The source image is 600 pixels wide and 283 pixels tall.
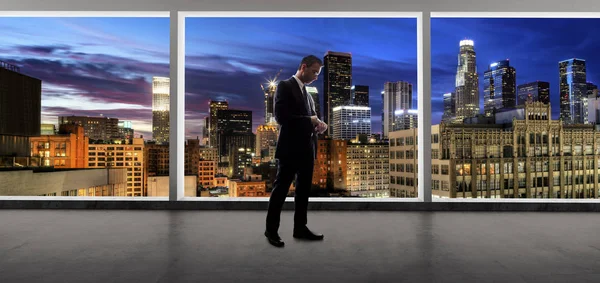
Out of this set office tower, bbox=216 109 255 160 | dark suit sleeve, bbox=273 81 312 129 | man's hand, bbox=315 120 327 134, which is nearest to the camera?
dark suit sleeve, bbox=273 81 312 129

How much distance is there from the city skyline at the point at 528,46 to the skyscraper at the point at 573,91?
97 millimetres

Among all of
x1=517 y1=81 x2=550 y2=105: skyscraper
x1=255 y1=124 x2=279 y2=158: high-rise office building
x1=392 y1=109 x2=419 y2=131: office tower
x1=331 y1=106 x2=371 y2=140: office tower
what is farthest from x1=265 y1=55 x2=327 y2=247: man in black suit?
x1=517 y1=81 x2=550 y2=105: skyscraper

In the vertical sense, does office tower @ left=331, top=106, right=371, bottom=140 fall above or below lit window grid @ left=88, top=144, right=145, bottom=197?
above

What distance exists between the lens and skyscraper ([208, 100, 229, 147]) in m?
5.63

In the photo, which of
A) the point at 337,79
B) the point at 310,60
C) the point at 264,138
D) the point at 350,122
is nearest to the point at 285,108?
the point at 310,60

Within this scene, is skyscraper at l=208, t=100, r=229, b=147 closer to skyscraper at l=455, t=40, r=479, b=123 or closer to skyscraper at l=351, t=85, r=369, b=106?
skyscraper at l=351, t=85, r=369, b=106

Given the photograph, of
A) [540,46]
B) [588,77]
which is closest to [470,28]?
[540,46]

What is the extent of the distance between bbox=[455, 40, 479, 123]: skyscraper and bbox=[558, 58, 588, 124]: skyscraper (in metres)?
1.38

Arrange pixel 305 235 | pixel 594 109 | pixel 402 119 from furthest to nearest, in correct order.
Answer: pixel 402 119 → pixel 594 109 → pixel 305 235

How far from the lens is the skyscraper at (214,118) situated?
5.63 m

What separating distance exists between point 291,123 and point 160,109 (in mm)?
2430

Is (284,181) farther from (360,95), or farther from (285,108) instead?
(360,95)

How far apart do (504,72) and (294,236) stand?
724 cm

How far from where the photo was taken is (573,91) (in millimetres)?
5859
